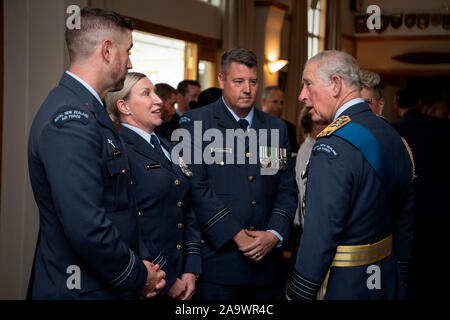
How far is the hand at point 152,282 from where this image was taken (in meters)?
1.81

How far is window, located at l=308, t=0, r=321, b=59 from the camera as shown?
1261cm

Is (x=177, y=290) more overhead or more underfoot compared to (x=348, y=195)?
more underfoot

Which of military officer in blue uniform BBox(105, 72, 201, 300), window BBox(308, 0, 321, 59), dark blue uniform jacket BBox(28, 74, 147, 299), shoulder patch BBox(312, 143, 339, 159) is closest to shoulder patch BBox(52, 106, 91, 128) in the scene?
dark blue uniform jacket BBox(28, 74, 147, 299)

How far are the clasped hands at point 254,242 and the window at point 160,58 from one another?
5.38m

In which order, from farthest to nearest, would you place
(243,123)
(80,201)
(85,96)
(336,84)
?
(243,123) < (336,84) < (85,96) < (80,201)

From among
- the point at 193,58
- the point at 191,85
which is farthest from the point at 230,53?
the point at 193,58

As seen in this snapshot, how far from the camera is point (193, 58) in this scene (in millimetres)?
7789

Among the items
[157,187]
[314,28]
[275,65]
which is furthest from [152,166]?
[314,28]

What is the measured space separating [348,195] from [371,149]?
0.62 feet

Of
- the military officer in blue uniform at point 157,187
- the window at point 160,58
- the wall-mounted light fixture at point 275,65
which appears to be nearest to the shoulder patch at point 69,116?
the military officer in blue uniform at point 157,187

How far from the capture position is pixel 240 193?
2.72 metres

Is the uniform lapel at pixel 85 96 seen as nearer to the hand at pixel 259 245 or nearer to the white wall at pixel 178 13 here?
the hand at pixel 259 245

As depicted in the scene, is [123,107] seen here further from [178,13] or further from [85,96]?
[178,13]
